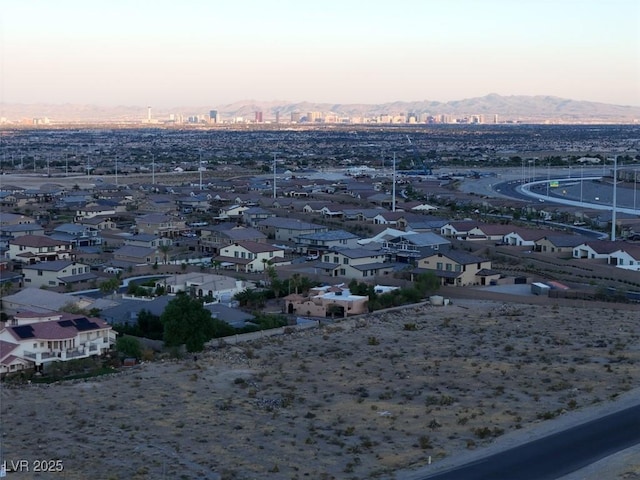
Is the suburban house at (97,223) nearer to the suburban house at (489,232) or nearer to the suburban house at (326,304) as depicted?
the suburban house at (489,232)

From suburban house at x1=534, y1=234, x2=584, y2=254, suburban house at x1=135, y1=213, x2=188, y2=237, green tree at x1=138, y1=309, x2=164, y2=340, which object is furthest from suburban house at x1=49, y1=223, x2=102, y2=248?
suburban house at x1=534, y1=234, x2=584, y2=254

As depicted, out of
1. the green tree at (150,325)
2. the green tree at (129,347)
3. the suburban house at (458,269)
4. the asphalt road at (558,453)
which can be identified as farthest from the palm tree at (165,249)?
the asphalt road at (558,453)

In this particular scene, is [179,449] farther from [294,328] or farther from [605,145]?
[605,145]

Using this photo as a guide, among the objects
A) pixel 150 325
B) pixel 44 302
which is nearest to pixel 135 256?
pixel 44 302

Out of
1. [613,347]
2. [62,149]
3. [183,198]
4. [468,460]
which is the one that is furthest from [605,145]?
[468,460]

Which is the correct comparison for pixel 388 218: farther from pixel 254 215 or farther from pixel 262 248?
pixel 262 248

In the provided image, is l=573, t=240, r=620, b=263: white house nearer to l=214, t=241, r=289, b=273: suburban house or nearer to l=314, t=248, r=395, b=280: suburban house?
l=314, t=248, r=395, b=280: suburban house

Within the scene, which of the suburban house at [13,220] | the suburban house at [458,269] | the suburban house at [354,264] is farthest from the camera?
the suburban house at [13,220]
